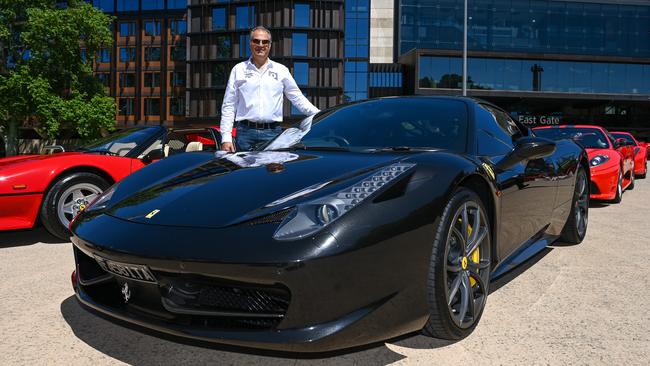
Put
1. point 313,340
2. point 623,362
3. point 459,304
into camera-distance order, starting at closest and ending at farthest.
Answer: point 313,340, point 623,362, point 459,304

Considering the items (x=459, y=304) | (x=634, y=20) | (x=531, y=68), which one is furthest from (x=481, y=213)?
(x=634, y=20)

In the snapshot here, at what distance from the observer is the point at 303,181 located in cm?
211

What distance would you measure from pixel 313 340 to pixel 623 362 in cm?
140

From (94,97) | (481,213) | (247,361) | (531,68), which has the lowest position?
(247,361)

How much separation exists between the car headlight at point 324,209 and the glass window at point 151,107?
2038 inches

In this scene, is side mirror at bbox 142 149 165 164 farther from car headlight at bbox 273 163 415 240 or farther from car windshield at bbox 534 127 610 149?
car windshield at bbox 534 127 610 149

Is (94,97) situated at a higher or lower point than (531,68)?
lower

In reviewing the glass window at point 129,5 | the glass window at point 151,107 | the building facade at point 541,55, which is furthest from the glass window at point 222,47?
the building facade at point 541,55

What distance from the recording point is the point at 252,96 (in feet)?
14.8

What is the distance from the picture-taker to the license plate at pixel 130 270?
6.11 ft

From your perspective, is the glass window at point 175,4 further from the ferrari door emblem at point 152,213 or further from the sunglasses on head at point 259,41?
the ferrari door emblem at point 152,213

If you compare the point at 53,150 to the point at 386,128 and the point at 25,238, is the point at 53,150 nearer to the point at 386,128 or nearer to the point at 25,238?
the point at 25,238

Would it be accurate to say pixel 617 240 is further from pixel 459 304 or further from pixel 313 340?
pixel 313 340

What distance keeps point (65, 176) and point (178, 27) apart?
49114 mm
